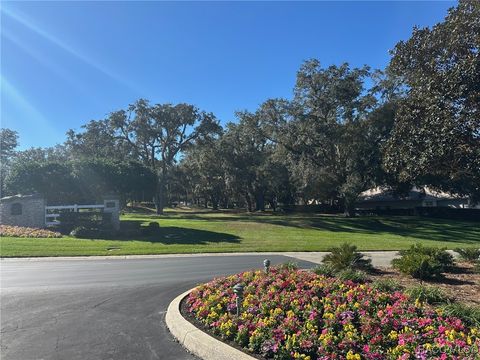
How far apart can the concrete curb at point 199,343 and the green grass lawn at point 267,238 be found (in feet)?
40.1

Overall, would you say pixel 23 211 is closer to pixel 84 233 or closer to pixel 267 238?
pixel 84 233

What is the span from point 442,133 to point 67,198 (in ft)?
92.6

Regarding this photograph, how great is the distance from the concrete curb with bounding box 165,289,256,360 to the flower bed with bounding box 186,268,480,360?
0.25 metres

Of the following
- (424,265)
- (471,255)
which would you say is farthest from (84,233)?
(424,265)

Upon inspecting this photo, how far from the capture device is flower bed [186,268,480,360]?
194 inches

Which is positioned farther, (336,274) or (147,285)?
(147,285)

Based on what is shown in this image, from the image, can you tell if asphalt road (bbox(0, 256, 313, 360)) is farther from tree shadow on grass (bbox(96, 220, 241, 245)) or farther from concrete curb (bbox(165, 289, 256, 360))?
tree shadow on grass (bbox(96, 220, 241, 245))

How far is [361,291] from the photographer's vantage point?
A: 7.11 metres

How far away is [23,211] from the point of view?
27.9 metres

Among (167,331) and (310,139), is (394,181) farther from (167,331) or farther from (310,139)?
(167,331)

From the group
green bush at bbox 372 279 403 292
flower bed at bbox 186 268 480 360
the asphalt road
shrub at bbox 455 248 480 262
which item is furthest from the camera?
shrub at bbox 455 248 480 262

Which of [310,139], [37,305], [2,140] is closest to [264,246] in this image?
[37,305]

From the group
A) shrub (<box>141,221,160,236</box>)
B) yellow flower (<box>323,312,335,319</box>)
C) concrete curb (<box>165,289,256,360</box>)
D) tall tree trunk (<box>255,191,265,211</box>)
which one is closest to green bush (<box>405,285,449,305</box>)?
yellow flower (<box>323,312,335,319</box>)

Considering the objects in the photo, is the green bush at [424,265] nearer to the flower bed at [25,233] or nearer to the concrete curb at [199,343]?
the concrete curb at [199,343]
